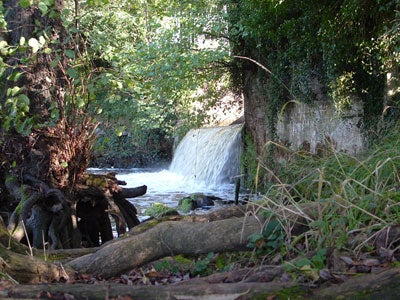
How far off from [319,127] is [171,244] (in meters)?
5.63

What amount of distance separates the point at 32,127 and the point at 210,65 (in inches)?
335

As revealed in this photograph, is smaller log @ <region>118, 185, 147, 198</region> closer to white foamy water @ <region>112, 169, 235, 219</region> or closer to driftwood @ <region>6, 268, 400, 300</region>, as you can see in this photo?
driftwood @ <region>6, 268, 400, 300</region>

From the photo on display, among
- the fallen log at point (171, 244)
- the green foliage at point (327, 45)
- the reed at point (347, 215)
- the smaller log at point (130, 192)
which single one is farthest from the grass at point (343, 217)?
the smaller log at point (130, 192)

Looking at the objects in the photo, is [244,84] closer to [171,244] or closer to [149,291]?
[171,244]

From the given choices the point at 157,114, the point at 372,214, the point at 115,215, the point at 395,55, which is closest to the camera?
the point at 372,214

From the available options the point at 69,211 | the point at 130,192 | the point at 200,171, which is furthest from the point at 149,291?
the point at 200,171

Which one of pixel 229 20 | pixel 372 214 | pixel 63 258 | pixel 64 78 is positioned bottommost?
pixel 63 258

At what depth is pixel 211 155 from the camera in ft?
55.1

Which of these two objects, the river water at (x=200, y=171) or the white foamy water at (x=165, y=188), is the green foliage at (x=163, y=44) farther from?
the white foamy water at (x=165, y=188)

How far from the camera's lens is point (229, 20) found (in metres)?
12.8

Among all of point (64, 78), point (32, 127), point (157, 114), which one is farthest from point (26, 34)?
point (157, 114)

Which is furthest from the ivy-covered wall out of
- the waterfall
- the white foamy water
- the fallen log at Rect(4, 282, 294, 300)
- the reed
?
the fallen log at Rect(4, 282, 294, 300)

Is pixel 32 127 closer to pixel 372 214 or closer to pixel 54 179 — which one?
pixel 54 179

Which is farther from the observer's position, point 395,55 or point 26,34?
point 395,55
